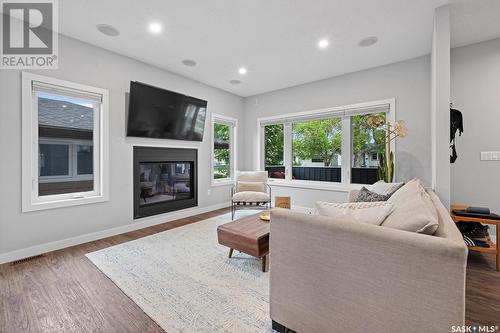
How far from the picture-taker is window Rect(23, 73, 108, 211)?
2568 millimetres

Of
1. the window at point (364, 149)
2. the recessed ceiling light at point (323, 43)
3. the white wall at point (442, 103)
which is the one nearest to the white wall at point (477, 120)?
the window at point (364, 149)

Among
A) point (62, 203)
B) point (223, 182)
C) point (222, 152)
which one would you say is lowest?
point (62, 203)

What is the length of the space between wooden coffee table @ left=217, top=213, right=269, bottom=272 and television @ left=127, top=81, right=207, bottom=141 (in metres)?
2.24

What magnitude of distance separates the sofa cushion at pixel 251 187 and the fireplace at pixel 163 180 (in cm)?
90

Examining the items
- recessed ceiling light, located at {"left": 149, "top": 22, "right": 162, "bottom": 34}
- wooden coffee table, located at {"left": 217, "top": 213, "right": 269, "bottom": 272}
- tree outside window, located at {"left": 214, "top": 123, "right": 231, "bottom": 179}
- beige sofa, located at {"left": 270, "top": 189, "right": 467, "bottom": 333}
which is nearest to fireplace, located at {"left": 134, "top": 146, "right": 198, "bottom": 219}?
tree outside window, located at {"left": 214, "top": 123, "right": 231, "bottom": 179}

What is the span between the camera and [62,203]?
279 centimetres

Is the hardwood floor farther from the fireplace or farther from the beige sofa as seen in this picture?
the fireplace

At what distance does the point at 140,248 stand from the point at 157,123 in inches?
78.2

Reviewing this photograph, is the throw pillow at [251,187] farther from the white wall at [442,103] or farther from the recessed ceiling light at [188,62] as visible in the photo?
the white wall at [442,103]

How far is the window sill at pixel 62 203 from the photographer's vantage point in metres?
2.56

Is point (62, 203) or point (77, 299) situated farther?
point (62, 203)

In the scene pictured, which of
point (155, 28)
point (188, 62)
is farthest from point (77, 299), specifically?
point (188, 62)

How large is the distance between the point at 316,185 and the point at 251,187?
1.30 metres

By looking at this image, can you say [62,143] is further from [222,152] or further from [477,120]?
[477,120]
